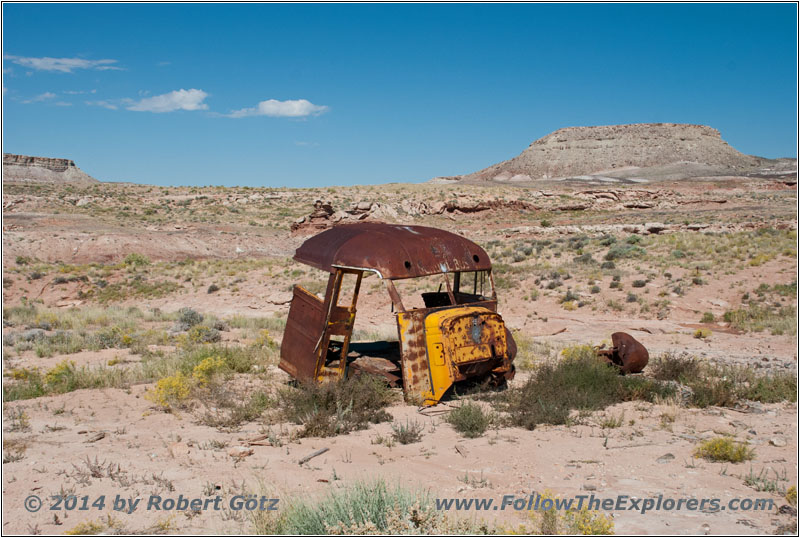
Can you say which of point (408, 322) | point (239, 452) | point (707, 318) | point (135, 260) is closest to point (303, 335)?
point (408, 322)

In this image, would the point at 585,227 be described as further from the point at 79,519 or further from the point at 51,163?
the point at 51,163

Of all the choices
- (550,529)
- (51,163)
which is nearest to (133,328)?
(550,529)

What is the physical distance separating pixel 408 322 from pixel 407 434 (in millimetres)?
1414

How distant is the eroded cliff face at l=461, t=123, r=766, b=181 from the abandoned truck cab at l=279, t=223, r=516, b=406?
100m

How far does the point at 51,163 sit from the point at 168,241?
96.4 meters

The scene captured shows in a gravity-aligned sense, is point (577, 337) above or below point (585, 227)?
below

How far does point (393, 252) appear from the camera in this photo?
6.72 meters

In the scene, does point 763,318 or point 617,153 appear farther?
point 617,153

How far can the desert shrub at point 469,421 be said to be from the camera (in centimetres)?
Answer: 564

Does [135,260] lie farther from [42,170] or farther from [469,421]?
[42,170]

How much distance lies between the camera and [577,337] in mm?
13070

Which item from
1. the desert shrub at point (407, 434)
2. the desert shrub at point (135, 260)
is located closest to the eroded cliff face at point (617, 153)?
the desert shrub at point (135, 260)

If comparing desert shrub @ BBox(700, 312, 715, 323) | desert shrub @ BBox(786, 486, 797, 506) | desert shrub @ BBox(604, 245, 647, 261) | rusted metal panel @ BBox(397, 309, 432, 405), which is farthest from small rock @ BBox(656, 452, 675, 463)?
desert shrub @ BBox(604, 245, 647, 261)

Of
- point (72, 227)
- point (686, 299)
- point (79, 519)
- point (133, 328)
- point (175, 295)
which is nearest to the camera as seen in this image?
point (79, 519)
